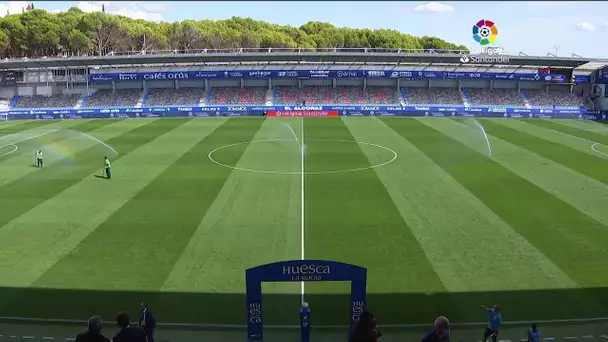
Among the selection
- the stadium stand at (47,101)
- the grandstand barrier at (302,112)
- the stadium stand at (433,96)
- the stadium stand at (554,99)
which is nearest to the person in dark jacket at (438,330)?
the grandstand barrier at (302,112)

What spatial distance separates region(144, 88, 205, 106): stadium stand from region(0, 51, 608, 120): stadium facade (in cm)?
14

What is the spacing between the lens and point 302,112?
66.2m

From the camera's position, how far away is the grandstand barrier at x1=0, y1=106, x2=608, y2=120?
210 feet

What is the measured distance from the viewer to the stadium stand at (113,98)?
7181 centimetres

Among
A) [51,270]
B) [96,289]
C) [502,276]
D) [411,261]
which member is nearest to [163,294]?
[96,289]

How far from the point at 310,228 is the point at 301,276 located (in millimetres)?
9592

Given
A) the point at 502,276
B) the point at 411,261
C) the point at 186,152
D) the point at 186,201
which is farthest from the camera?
the point at 186,152

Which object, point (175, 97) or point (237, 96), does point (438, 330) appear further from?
point (175, 97)

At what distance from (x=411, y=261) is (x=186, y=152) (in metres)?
24.9

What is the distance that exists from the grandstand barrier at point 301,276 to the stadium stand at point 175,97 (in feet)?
198

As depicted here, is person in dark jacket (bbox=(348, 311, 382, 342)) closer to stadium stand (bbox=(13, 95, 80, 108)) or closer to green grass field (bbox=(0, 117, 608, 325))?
green grass field (bbox=(0, 117, 608, 325))

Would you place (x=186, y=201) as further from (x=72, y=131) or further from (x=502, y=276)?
(x=72, y=131)

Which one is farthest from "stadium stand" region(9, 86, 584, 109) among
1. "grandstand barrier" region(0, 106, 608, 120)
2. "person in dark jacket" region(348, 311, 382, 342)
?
"person in dark jacket" region(348, 311, 382, 342)

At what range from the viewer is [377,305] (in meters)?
15.7
